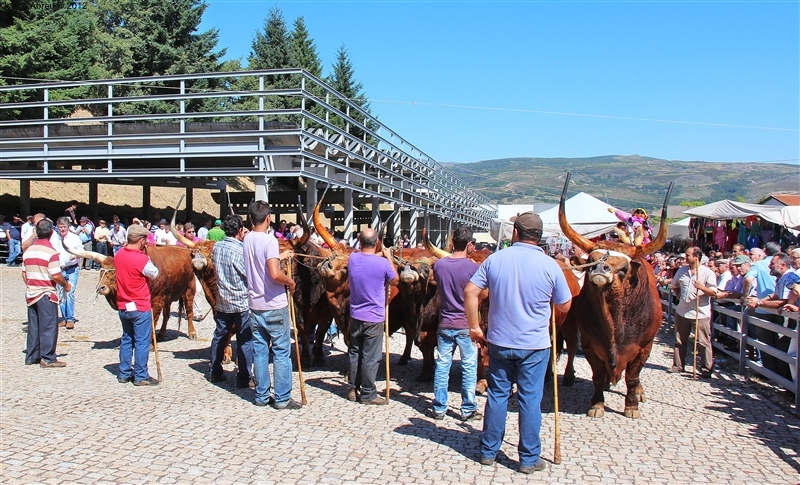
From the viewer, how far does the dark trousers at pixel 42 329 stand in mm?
8836

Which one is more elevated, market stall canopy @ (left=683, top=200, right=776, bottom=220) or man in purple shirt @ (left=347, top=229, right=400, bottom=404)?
market stall canopy @ (left=683, top=200, right=776, bottom=220)

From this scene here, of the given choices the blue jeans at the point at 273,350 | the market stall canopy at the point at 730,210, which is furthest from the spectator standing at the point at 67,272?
the market stall canopy at the point at 730,210

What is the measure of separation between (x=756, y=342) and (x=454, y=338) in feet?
15.6

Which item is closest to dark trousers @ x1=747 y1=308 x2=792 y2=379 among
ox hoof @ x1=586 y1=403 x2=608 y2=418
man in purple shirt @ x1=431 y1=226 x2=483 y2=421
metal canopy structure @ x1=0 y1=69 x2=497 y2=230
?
ox hoof @ x1=586 y1=403 x2=608 y2=418

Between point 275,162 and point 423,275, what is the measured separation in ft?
37.8

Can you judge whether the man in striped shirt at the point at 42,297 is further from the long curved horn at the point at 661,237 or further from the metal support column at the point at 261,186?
the metal support column at the point at 261,186

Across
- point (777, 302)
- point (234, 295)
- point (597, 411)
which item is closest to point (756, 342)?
point (777, 302)

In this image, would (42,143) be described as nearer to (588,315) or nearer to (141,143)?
(141,143)

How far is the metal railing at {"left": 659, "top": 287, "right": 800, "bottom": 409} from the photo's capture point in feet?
25.5

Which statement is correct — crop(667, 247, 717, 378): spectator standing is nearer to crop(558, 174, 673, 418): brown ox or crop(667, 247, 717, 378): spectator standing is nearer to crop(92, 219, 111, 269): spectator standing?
crop(558, 174, 673, 418): brown ox

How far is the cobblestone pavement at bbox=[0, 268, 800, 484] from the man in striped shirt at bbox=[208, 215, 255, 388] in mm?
429

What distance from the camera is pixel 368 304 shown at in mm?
7367

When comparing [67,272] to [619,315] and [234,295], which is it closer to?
[234,295]

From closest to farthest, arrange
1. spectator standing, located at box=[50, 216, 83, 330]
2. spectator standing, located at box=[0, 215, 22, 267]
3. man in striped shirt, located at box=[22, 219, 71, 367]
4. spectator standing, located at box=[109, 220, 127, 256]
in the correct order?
1. man in striped shirt, located at box=[22, 219, 71, 367]
2. spectator standing, located at box=[50, 216, 83, 330]
3. spectator standing, located at box=[109, 220, 127, 256]
4. spectator standing, located at box=[0, 215, 22, 267]
